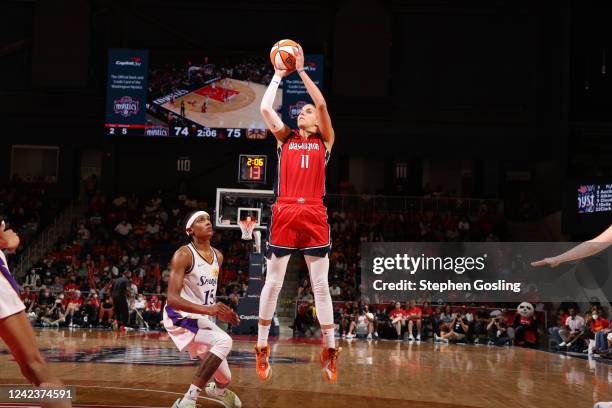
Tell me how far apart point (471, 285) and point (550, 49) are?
14.5 metres

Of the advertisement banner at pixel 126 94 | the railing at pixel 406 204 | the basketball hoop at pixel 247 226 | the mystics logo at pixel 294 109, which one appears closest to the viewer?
the basketball hoop at pixel 247 226

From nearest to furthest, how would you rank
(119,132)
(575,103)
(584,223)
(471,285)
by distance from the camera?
(471,285) → (584,223) → (119,132) → (575,103)

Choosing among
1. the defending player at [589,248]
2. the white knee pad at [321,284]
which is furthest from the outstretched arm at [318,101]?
the defending player at [589,248]

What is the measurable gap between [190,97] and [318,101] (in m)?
20.2

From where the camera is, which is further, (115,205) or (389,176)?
(389,176)

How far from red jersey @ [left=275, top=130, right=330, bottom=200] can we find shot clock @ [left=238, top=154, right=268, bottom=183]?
8492 millimetres

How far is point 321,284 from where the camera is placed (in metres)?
6.88

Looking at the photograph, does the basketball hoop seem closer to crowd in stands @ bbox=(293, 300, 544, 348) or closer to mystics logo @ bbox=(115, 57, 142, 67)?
crowd in stands @ bbox=(293, 300, 544, 348)

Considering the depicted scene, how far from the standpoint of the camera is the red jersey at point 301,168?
A: 6805mm

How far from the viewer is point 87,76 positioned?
2856 centimetres

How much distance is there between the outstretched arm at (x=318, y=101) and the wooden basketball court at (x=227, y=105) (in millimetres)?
18862

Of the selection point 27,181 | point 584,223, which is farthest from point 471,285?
point 27,181

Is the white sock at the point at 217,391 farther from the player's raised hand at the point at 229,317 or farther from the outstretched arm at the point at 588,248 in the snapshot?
the outstretched arm at the point at 588,248

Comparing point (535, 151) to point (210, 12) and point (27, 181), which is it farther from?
point (27, 181)
